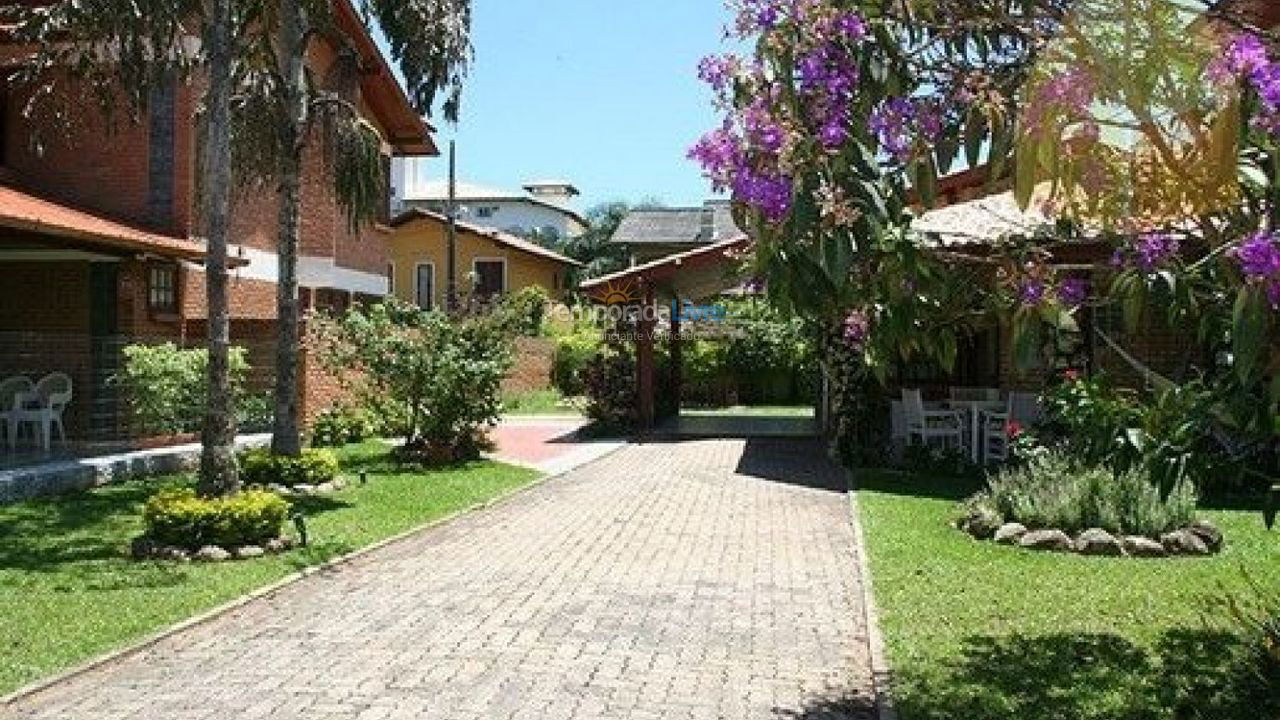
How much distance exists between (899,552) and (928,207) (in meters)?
6.32

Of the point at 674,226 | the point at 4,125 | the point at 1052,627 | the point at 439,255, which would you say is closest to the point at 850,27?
the point at 1052,627

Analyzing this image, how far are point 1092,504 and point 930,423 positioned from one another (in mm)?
5921

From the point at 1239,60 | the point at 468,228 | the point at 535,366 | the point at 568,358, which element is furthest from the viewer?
the point at 468,228

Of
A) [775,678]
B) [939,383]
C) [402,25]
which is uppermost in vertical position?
[402,25]

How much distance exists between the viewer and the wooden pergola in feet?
75.6

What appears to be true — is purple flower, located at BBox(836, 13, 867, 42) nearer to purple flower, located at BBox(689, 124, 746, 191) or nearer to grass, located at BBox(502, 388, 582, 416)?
purple flower, located at BBox(689, 124, 746, 191)

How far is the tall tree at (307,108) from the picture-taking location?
551 inches

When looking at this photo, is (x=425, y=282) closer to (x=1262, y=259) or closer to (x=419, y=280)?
(x=419, y=280)

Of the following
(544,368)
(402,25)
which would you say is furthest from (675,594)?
(544,368)

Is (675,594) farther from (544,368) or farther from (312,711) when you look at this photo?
(544,368)

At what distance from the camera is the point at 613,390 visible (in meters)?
23.2

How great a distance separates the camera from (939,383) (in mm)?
19219

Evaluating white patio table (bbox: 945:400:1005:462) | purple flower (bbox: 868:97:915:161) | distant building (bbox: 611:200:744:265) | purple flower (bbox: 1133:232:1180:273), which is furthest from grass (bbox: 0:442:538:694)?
distant building (bbox: 611:200:744:265)

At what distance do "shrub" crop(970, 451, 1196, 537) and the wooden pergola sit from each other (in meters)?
12.1
